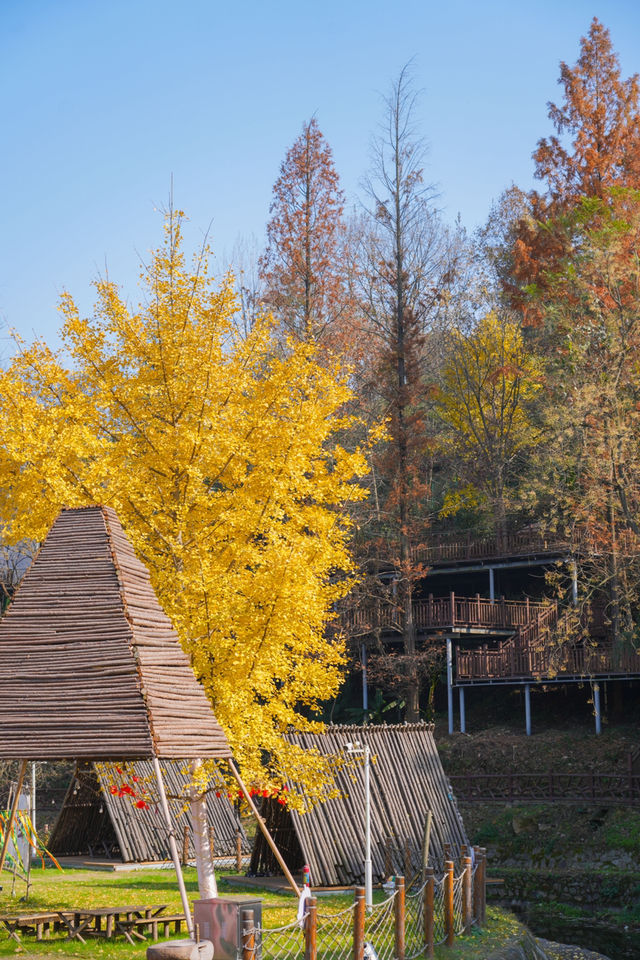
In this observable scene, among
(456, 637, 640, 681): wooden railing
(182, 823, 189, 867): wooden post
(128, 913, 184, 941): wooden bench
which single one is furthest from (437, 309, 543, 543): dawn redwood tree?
(128, 913, 184, 941): wooden bench

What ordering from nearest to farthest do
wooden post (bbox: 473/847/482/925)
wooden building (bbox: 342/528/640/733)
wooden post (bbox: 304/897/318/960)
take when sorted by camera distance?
1. wooden post (bbox: 304/897/318/960)
2. wooden post (bbox: 473/847/482/925)
3. wooden building (bbox: 342/528/640/733)

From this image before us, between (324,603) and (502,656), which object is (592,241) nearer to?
(502,656)

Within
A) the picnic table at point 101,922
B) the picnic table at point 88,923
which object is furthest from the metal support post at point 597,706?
the picnic table at point 101,922

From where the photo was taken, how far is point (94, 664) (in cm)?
1218

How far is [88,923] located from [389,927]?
13.0ft

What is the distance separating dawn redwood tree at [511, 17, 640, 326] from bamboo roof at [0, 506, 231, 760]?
73.1 feet

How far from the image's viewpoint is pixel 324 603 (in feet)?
51.0

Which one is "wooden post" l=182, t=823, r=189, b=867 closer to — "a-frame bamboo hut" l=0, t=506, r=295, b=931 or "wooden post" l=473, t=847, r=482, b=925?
"wooden post" l=473, t=847, r=482, b=925

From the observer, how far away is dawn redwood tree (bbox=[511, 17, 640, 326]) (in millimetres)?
32625

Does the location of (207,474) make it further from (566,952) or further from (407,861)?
(566,952)

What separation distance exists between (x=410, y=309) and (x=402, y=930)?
2368cm

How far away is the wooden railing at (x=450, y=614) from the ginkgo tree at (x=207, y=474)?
1709cm

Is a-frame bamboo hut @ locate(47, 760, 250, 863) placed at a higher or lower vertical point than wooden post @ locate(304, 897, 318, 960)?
lower

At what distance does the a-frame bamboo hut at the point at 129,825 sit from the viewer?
892 inches
